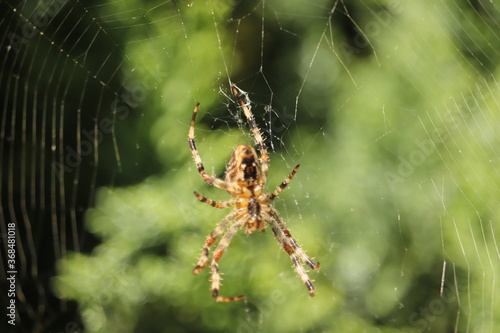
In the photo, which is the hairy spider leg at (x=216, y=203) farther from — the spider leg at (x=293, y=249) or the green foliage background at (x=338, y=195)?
the spider leg at (x=293, y=249)

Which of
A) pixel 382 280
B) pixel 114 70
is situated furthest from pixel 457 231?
pixel 114 70

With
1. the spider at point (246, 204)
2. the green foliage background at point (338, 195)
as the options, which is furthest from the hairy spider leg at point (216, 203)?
the green foliage background at point (338, 195)

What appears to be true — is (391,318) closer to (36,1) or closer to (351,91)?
(351,91)

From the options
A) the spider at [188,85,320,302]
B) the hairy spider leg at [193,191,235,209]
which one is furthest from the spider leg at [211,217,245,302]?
the hairy spider leg at [193,191,235,209]

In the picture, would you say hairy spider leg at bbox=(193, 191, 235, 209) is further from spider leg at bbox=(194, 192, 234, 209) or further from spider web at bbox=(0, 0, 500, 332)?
spider web at bbox=(0, 0, 500, 332)

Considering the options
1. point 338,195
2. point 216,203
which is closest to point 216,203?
point 216,203
